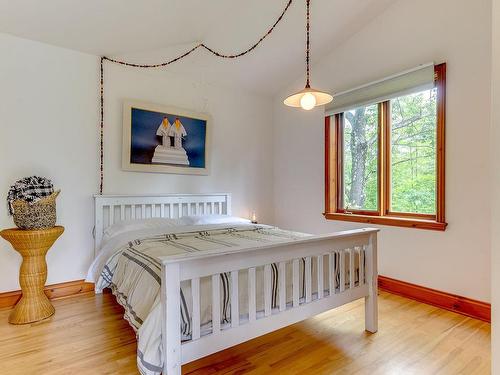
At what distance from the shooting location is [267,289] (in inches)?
63.8

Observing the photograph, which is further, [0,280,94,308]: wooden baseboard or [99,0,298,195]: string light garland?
[99,0,298,195]: string light garland

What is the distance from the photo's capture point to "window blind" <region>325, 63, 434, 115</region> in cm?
265

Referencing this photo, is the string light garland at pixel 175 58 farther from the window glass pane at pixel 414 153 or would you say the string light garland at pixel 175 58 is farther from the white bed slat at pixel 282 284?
the white bed slat at pixel 282 284

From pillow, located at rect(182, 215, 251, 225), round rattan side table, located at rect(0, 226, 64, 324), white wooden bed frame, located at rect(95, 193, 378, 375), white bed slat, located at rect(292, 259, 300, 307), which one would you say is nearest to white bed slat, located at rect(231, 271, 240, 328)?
white wooden bed frame, located at rect(95, 193, 378, 375)

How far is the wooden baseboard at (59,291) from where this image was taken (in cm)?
255

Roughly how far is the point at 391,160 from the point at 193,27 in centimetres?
242

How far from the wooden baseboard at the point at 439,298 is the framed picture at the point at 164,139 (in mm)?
2408

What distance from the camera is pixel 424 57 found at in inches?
107

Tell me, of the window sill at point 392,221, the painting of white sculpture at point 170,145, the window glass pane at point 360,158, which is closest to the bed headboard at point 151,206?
the painting of white sculpture at point 170,145

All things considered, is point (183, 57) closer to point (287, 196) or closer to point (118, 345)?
point (287, 196)

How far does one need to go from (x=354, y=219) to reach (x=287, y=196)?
112 cm

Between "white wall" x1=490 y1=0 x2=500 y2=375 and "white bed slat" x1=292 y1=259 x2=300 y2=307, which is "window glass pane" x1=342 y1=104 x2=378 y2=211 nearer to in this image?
"white bed slat" x1=292 y1=259 x2=300 y2=307

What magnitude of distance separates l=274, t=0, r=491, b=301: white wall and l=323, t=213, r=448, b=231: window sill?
6cm

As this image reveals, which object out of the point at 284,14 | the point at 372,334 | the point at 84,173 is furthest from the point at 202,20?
the point at 372,334
